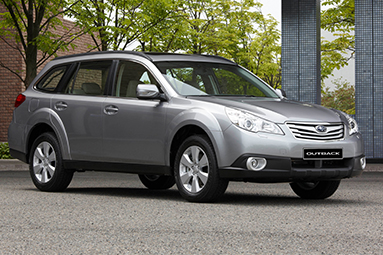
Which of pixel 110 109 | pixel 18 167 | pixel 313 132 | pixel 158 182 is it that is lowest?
pixel 18 167

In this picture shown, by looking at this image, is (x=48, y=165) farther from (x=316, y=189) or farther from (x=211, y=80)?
(x=316, y=189)

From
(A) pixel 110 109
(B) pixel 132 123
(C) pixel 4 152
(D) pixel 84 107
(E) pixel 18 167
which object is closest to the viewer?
(B) pixel 132 123

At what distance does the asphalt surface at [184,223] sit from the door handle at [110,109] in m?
1.17

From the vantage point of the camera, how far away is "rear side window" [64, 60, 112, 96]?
934 centimetres

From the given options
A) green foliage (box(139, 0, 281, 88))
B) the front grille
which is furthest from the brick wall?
the front grille

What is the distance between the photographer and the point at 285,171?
24.5 feet

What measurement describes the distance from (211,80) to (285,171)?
2.09m

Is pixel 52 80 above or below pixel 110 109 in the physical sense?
above

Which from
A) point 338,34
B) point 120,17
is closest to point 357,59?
point 120,17

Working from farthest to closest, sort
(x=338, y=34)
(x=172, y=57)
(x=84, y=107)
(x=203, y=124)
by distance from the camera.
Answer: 1. (x=338, y=34)
2. (x=84, y=107)
3. (x=172, y=57)
4. (x=203, y=124)

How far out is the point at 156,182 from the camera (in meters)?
10.4

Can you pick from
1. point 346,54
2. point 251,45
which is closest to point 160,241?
point 346,54

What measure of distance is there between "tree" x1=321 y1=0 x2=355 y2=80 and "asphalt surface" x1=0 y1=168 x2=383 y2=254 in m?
21.1

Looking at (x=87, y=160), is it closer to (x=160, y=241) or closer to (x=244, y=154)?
(x=244, y=154)
